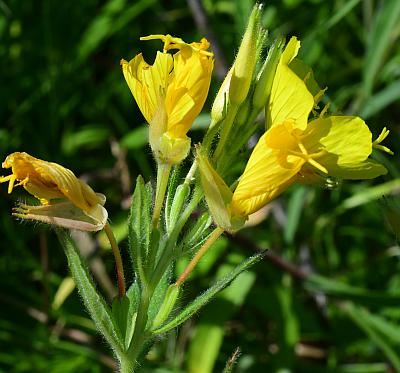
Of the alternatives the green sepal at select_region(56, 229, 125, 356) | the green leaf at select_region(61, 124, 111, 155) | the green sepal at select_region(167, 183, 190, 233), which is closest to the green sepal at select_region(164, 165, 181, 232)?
the green sepal at select_region(167, 183, 190, 233)

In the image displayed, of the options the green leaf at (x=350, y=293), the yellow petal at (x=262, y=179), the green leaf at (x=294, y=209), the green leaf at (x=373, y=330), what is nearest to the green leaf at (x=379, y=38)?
the green leaf at (x=294, y=209)

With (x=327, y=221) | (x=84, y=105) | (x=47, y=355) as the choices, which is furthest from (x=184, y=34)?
(x=47, y=355)

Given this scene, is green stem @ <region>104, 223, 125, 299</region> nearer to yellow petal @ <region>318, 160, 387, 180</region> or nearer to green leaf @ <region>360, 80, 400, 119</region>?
yellow petal @ <region>318, 160, 387, 180</region>

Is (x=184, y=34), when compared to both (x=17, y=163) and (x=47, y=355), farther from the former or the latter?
(x=17, y=163)

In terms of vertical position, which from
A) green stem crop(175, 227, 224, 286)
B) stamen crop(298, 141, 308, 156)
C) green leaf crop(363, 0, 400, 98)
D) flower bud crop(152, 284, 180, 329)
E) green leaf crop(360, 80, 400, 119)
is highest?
stamen crop(298, 141, 308, 156)

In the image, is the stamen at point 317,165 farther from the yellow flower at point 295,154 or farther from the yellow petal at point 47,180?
the yellow petal at point 47,180

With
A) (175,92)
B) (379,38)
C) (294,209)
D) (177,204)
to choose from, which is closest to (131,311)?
(177,204)
